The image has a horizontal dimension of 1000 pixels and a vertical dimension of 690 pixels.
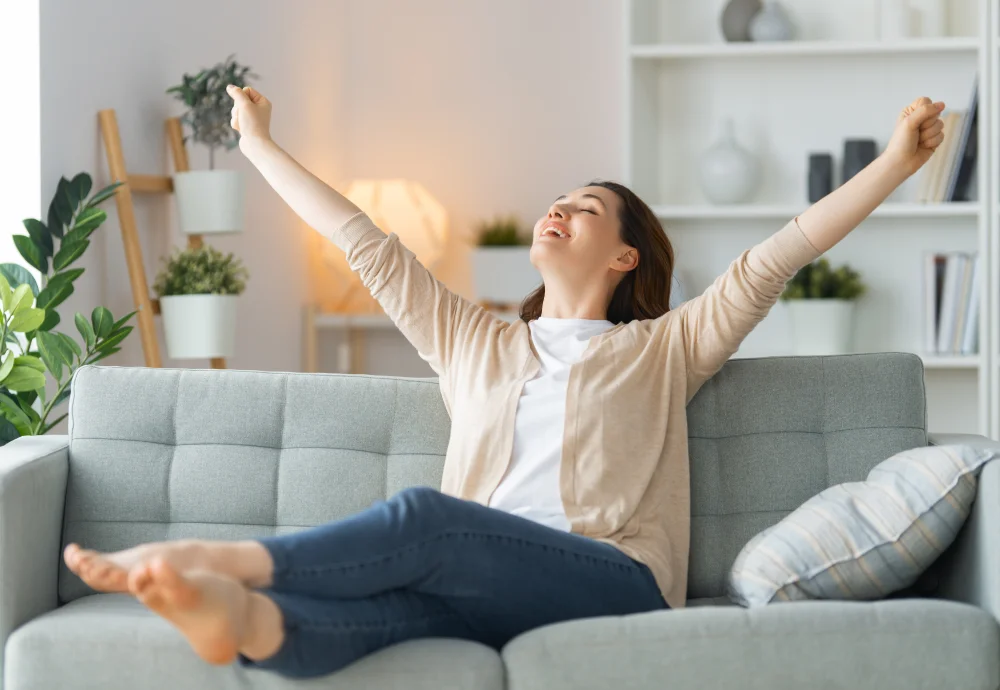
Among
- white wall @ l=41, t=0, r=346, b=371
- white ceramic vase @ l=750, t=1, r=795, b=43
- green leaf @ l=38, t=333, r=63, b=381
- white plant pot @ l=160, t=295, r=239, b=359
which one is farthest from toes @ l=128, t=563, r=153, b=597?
white ceramic vase @ l=750, t=1, r=795, b=43

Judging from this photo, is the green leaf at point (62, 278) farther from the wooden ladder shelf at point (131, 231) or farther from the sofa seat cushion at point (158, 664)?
the sofa seat cushion at point (158, 664)

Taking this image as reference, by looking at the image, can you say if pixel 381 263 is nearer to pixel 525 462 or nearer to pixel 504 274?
pixel 525 462

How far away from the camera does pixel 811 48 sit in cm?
376

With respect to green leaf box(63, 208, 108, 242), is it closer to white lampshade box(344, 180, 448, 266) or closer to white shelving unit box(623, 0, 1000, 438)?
white lampshade box(344, 180, 448, 266)

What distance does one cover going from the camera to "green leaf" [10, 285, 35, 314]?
2.36 meters

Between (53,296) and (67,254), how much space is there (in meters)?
0.11

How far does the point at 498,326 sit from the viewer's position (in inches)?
83.2

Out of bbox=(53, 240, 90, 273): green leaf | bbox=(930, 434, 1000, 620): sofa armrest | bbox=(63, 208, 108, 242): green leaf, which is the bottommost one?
bbox=(930, 434, 1000, 620): sofa armrest

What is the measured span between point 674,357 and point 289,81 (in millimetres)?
2470

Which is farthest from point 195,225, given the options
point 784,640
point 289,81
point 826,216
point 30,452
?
point 784,640

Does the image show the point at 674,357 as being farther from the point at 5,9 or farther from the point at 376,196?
the point at 376,196

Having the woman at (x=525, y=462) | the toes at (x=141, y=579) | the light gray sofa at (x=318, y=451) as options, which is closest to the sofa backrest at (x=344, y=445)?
the light gray sofa at (x=318, y=451)

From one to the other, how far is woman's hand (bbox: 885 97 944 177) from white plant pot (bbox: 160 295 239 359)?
5.81 ft

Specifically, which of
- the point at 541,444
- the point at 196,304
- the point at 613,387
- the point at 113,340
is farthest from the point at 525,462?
the point at 196,304
